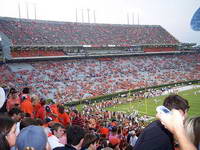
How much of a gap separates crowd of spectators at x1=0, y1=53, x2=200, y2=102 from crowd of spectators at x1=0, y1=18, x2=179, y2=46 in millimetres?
3871

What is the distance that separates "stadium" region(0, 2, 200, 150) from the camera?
33156 millimetres

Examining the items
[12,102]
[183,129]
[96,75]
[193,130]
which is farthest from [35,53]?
[183,129]

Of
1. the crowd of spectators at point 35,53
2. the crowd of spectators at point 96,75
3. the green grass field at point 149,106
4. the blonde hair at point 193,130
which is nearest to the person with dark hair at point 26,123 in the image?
the blonde hair at point 193,130

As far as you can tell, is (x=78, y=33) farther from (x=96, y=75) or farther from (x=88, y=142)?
(x=88, y=142)

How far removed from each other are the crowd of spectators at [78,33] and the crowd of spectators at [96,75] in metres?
3.87

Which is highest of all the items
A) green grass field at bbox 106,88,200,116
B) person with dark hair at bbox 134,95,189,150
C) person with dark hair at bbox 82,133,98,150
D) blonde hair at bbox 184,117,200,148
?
blonde hair at bbox 184,117,200,148

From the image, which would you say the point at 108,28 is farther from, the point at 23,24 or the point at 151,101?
the point at 151,101

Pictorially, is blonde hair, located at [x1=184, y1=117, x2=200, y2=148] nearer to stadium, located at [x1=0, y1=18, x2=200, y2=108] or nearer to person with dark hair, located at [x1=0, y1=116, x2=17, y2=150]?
person with dark hair, located at [x1=0, y1=116, x2=17, y2=150]

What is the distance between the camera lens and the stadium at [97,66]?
109 ft

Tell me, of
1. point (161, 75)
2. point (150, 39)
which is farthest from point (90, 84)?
point (150, 39)

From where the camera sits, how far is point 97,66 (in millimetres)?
47062

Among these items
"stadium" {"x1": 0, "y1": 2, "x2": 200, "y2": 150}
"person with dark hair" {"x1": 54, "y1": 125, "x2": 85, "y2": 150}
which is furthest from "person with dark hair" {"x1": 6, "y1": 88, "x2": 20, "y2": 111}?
"stadium" {"x1": 0, "y1": 2, "x2": 200, "y2": 150}

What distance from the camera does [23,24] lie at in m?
46.1

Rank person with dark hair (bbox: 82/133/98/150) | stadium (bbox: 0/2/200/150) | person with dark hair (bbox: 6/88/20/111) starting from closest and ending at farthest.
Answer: person with dark hair (bbox: 82/133/98/150), person with dark hair (bbox: 6/88/20/111), stadium (bbox: 0/2/200/150)
